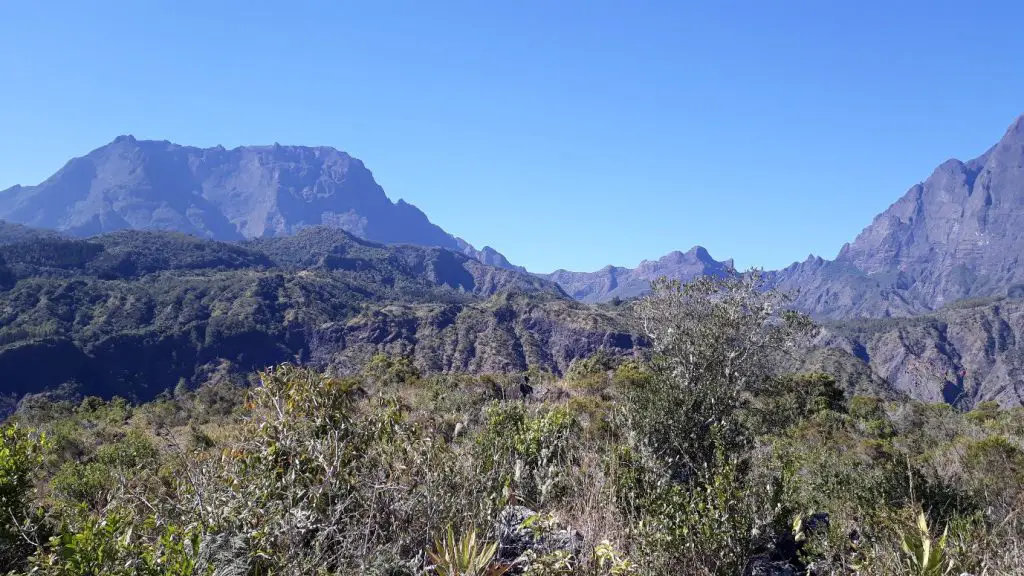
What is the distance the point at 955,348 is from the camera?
568ft

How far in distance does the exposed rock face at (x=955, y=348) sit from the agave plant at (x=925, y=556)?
6517 inches

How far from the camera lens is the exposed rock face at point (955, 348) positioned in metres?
→ 153

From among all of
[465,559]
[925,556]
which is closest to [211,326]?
[465,559]

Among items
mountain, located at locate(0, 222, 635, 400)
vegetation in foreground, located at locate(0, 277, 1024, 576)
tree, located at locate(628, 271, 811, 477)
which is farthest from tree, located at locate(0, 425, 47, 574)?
mountain, located at locate(0, 222, 635, 400)

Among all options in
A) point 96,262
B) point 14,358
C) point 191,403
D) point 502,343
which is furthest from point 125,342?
point 191,403

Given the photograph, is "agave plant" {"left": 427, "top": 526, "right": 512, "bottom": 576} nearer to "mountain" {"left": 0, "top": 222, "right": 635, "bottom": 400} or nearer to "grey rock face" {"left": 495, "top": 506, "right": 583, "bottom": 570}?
"grey rock face" {"left": 495, "top": 506, "right": 583, "bottom": 570}

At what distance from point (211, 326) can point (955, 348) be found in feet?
655

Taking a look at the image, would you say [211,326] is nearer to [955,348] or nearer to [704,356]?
[704,356]

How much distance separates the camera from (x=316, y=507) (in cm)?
437

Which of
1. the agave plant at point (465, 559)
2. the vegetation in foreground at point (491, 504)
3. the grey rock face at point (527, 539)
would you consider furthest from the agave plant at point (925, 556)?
the agave plant at point (465, 559)

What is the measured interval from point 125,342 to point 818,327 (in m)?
119

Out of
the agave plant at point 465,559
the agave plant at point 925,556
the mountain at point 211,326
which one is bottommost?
the mountain at point 211,326

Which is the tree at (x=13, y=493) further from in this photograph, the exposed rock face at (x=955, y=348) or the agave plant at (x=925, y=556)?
the exposed rock face at (x=955, y=348)

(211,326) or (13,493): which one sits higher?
(13,493)
